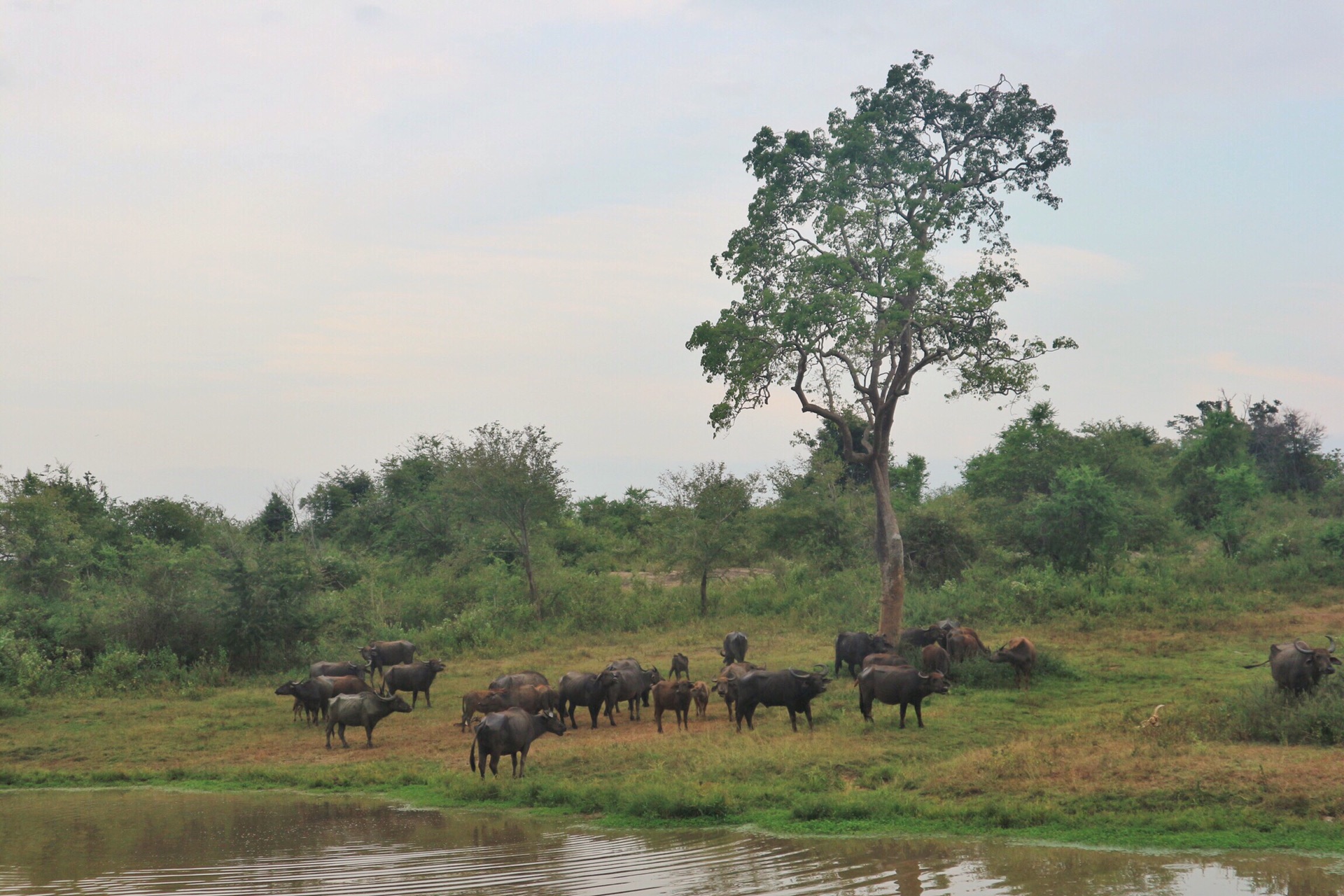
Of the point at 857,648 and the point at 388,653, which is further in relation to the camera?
the point at 388,653

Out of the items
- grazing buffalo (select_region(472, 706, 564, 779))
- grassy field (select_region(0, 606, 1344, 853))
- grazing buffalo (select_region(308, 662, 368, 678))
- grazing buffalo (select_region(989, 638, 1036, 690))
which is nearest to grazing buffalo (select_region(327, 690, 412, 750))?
grassy field (select_region(0, 606, 1344, 853))

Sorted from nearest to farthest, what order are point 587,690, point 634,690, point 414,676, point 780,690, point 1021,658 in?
1. point 780,690
2. point 587,690
3. point 634,690
4. point 1021,658
5. point 414,676

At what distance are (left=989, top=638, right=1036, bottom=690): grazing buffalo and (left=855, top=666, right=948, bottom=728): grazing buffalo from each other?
11.7 ft

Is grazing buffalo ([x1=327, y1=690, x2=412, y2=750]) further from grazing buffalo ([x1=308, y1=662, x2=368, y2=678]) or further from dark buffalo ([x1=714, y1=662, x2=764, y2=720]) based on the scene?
dark buffalo ([x1=714, y1=662, x2=764, y2=720])

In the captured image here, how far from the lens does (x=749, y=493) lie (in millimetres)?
34188

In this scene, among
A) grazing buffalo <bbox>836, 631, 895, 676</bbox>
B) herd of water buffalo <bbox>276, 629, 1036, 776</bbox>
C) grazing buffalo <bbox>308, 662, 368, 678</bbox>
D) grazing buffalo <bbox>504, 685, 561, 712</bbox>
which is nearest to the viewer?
herd of water buffalo <bbox>276, 629, 1036, 776</bbox>

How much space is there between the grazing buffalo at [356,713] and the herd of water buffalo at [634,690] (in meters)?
0.02

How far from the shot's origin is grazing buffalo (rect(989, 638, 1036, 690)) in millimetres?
18969

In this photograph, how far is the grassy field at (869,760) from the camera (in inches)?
427

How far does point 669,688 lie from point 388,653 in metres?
9.59

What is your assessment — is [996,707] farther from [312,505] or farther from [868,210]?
[312,505]

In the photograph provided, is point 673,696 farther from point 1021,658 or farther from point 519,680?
point 1021,658

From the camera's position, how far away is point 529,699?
16.9m

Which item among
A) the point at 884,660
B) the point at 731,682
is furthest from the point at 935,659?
the point at 731,682
